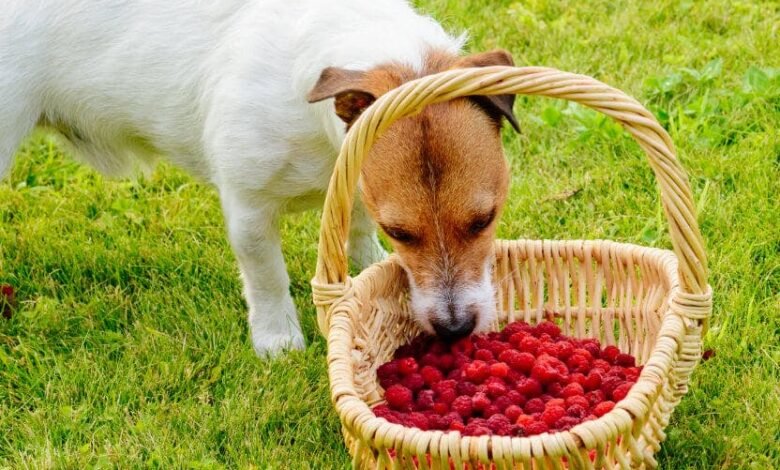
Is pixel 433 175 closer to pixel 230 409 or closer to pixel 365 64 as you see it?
pixel 365 64

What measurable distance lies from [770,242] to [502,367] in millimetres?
1453

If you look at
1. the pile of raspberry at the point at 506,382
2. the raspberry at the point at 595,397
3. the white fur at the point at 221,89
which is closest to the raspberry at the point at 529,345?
the pile of raspberry at the point at 506,382

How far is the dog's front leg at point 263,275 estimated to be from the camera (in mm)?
3863

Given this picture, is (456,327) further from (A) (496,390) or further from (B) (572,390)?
(B) (572,390)

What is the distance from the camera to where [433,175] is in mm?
3146

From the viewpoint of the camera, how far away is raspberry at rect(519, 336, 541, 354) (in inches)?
137

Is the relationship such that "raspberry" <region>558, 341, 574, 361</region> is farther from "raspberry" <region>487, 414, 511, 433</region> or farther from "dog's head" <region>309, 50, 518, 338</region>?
"raspberry" <region>487, 414, 511, 433</region>

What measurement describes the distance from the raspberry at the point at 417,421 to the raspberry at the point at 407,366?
1.01 feet

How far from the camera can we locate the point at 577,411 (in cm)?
301

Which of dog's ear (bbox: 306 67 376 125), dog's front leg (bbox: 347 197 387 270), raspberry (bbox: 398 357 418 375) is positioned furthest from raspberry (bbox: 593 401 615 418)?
dog's front leg (bbox: 347 197 387 270)

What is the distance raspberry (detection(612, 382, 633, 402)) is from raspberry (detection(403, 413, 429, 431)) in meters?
0.55

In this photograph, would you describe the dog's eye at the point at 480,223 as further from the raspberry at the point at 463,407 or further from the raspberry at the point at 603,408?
the raspberry at the point at 603,408

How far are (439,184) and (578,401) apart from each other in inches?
28.9

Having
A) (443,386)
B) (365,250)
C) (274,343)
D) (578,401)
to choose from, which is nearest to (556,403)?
(578,401)
